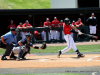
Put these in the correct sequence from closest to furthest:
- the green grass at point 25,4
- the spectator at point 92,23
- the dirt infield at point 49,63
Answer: the dirt infield at point 49,63 < the spectator at point 92,23 < the green grass at point 25,4

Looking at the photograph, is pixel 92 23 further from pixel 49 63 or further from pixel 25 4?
pixel 25 4

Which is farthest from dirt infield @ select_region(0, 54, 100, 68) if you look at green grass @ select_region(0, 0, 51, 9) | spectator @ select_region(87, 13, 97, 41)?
green grass @ select_region(0, 0, 51, 9)

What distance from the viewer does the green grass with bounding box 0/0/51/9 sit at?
30511 millimetres

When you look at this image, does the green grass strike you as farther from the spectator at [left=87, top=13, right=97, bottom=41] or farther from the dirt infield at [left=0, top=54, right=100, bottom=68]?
the dirt infield at [left=0, top=54, right=100, bottom=68]

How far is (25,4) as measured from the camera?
106 feet

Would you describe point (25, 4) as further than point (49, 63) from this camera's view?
Yes

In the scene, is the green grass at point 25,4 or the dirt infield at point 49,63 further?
the green grass at point 25,4

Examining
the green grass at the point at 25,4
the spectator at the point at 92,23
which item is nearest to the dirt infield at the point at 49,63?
the spectator at the point at 92,23

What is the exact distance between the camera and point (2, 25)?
20.2m

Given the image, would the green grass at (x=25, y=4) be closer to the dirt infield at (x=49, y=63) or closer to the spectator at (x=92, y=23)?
the spectator at (x=92, y=23)

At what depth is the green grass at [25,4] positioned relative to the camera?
30.5 m

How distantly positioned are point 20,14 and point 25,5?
13276 millimetres

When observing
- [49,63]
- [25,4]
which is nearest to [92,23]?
[49,63]

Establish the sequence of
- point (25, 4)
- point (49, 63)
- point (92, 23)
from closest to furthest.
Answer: point (49, 63) < point (92, 23) < point (25, 4)
